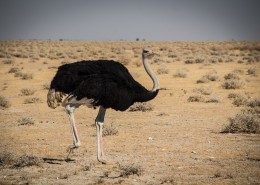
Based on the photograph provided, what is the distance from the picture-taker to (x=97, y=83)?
Answer: 694cm

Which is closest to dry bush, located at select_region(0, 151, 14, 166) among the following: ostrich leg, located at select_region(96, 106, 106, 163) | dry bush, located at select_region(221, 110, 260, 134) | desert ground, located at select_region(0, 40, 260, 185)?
desert ground, located at select_region(0, 40, 260, 185)

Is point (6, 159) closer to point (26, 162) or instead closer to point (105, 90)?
point (26, 162)

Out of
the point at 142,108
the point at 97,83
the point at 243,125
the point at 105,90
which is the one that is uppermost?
the point at 97,83

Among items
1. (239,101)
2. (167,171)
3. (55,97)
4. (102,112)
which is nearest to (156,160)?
(167,171)

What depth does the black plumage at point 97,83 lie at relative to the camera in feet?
22.7

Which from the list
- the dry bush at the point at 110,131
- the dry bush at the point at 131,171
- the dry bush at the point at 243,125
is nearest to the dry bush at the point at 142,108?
the dry bush at the point at 110,131

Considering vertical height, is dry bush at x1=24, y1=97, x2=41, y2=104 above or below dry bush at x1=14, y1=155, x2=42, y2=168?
above

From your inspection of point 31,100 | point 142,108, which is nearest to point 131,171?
point 142,108

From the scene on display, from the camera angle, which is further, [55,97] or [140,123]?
[140,123]

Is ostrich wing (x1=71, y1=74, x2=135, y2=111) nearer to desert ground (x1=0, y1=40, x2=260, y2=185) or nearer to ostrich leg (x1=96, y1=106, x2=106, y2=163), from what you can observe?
ostrich leg (x1=96, y1=106, x2=106, y2=163)

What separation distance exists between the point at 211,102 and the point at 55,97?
859 centimetres

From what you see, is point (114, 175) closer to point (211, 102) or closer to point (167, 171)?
point (167, 171)

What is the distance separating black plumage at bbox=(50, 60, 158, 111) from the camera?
691 centimetres

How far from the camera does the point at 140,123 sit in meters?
11.2
